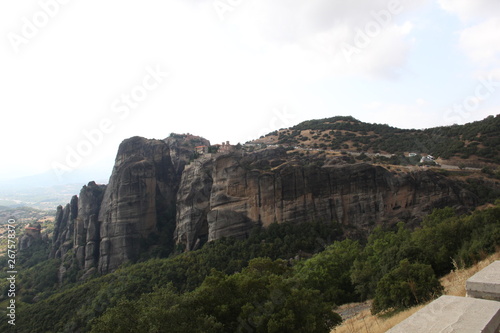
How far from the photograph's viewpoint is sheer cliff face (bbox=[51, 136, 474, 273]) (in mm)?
43562

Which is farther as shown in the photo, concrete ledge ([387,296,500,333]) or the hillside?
the hillside

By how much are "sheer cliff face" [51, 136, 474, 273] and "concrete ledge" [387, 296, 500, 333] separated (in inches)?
1564

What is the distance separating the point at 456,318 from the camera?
464 cm

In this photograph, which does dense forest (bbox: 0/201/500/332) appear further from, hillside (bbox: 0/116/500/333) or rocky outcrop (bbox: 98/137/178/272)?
rocky outcrop (bbox: 98/137/178/272)

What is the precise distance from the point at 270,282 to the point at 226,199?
95.1ft

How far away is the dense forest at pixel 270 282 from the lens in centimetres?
1538

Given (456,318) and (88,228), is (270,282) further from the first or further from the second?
(88,228)

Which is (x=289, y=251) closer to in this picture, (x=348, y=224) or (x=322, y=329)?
(x=348, y=224)

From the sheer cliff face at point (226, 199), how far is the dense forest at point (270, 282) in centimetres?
336

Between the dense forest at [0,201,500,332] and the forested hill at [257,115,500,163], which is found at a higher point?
the forested hill at [257,115,500,163]

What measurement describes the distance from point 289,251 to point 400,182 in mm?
17631

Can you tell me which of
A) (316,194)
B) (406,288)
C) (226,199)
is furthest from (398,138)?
(406,288)

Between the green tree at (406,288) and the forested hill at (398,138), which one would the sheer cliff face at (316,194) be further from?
the green tree at (406,288)

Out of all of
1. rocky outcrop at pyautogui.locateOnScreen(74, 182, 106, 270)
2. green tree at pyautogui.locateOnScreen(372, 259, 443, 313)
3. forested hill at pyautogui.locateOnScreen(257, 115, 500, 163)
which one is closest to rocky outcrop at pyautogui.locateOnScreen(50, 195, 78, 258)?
rocky outcrop at pyautogui.locateOnScreen(74, 182, 106, 270)
